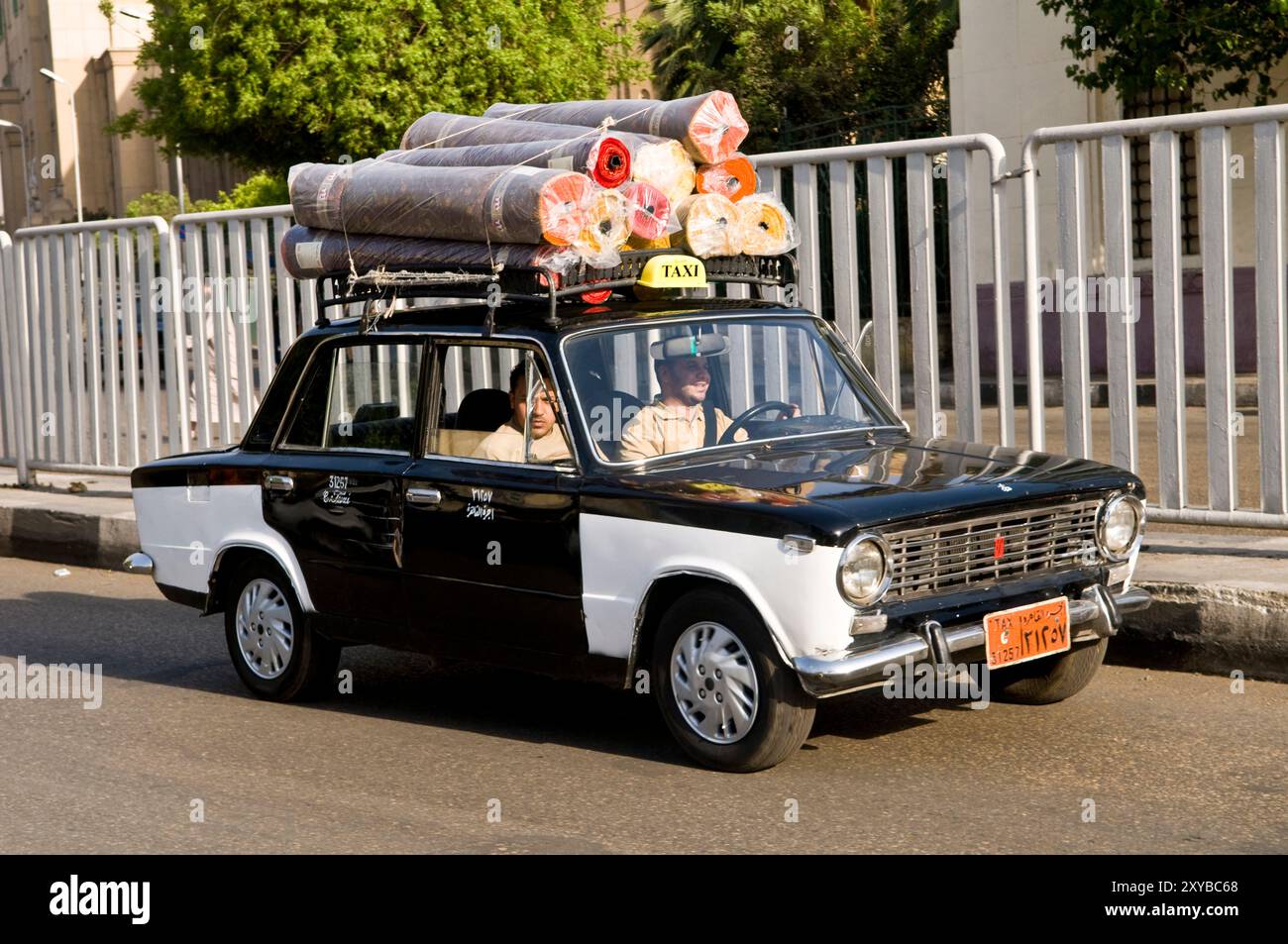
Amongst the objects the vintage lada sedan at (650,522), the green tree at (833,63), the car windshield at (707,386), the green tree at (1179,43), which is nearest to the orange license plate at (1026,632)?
the vintage lada sedan at (650,522)

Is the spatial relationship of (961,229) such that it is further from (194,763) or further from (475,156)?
(194,763)

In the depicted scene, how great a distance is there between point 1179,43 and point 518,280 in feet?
51.7

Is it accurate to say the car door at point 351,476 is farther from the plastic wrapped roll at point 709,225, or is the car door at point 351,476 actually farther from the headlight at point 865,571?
the headlight at point 865,571

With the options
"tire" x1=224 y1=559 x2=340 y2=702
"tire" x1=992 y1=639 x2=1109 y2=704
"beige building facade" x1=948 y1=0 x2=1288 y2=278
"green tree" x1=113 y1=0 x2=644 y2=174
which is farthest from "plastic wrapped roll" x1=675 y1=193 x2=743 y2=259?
"green tree" x1=113 y1=0 x2=644 y2=174

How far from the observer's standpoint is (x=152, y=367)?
41.4ft

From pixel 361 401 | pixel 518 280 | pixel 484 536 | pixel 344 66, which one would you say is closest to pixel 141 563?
pixel 361 401

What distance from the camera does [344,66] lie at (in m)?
32.3

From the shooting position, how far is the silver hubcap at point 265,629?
787 centimetres

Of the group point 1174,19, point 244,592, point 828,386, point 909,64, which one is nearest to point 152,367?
point 244,592

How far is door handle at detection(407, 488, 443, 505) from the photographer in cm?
704

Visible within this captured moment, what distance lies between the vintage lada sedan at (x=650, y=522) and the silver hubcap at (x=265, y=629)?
0.02m

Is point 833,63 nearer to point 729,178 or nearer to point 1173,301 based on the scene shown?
point 1173,301

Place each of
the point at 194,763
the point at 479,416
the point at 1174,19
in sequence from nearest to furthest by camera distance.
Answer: the point at 194,763
the point at 479,416
the point at 1174,19

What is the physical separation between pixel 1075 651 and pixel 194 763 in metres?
3.51
